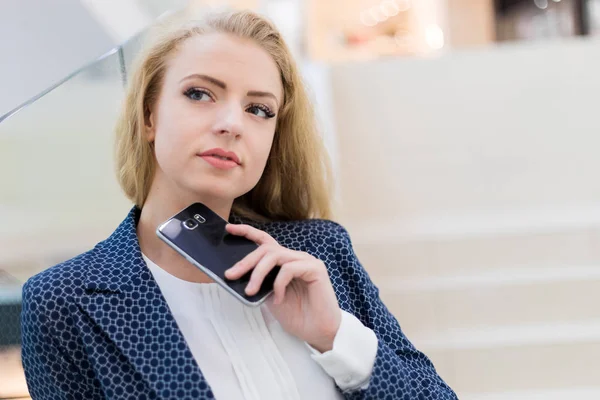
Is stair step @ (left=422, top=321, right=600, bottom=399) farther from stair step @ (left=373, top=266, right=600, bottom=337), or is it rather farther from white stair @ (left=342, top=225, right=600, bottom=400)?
stair step @ (left=373, top=266, right=600, bottom=337)

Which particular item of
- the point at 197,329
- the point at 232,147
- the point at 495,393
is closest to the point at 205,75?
the point at 232,147

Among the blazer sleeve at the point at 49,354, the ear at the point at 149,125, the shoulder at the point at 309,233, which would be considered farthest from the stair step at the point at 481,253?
the blazer sleeve at the point at 49,354

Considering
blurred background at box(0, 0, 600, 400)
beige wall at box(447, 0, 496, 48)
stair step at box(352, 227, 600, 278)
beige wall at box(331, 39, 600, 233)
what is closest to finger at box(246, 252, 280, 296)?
blurred background at box(0, 0, 600, 400)

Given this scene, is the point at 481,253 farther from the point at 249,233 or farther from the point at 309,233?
the point at 249,233

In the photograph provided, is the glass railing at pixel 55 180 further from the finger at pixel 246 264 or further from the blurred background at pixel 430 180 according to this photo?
the finger at pixel 246 264

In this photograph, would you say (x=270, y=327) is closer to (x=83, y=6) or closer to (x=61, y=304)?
(x=61, y=304)

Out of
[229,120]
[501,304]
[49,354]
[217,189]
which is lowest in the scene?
[501,304]

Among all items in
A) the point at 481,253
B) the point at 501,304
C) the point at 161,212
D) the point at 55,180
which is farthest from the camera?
the point at 481,253

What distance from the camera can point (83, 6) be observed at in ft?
4.62

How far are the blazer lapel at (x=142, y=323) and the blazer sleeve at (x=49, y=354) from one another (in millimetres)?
58

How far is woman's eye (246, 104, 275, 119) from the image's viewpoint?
1115mm

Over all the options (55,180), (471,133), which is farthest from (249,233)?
(471,133)

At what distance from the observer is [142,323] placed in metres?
0.99

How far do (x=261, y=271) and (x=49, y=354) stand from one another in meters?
0.38
